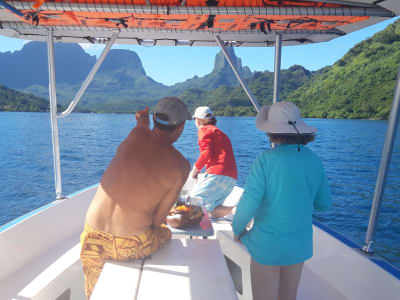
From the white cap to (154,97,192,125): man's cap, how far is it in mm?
387

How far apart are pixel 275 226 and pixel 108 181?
0.78 metres

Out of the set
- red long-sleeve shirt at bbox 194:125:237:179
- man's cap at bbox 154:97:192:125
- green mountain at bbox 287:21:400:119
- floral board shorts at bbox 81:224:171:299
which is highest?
green mountain at bbox 287:21:400:119

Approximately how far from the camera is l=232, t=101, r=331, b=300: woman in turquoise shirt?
132cm

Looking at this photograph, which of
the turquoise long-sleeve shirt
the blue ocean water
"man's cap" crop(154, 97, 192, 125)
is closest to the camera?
the turquoise long-sleeve shirt

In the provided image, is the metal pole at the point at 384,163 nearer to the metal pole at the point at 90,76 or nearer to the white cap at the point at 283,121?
the white cap at the point at 283,121

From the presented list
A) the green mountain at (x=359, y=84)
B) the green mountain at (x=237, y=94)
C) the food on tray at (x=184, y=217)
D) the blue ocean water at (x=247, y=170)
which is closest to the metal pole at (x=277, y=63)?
the food on tray at (x=184, y=217)

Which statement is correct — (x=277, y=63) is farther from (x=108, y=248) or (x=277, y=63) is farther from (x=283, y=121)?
(x=108, y=248)

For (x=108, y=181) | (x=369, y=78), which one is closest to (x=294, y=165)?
(x=108, y=181)

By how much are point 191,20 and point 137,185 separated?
4.14 feet

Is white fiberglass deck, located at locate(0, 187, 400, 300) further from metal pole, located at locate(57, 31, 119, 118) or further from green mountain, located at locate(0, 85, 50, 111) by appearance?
green mountain, located at locate(0, 85, 50, 111)

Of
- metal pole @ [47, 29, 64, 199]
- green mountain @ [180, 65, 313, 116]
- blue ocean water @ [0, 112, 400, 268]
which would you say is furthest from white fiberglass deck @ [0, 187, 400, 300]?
green mountain @ [180, 65, 313, 116]

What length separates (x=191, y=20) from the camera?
6.73ft

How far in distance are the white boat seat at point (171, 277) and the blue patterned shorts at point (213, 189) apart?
4.60ft

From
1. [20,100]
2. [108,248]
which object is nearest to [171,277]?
[108,248]
